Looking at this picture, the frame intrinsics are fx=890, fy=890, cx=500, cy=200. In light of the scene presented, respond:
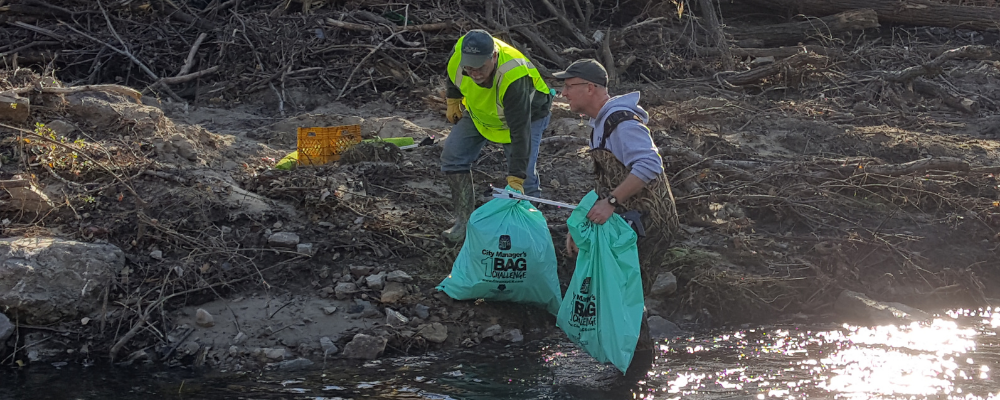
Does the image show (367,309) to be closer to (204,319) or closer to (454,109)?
(204,319)

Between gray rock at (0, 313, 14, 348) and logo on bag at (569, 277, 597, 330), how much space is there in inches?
108

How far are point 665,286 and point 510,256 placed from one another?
1.18 m

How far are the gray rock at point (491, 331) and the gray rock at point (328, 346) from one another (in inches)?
30.0

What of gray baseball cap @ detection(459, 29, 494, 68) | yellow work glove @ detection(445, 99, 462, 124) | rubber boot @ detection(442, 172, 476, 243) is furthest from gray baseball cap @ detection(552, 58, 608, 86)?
rubber boot @ detection(442, 172, 476, 243)

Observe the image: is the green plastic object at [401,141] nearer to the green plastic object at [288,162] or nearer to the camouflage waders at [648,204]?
the green plastic object at [288,162]

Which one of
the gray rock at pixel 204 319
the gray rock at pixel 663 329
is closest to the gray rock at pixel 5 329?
the gray rock at pixel 204 319

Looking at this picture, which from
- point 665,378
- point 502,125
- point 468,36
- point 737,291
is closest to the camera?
point 665,378

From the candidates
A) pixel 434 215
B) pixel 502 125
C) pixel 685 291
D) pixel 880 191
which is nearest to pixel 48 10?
pixel 434 215

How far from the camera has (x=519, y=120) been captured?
458 centimetres

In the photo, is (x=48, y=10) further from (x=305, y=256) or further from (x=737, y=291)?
(x=737, y=291)

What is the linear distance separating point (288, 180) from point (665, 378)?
2825mm

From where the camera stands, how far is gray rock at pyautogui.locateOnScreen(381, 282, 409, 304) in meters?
4.77

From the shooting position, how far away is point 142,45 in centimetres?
921

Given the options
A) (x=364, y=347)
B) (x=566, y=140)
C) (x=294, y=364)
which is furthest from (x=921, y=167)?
(x=294, y=364)
